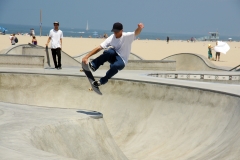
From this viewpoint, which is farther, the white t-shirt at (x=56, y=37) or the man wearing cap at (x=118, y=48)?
the white t-shirt at (x=56, y=37)

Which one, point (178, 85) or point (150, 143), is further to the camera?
point (178, 85)

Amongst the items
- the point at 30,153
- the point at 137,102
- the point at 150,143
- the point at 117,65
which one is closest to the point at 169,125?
the point at 150,143

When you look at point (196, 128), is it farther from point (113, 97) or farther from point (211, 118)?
point (113, 97)

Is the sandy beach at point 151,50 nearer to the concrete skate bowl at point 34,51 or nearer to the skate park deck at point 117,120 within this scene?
the concrete skate bowl at point 34,51

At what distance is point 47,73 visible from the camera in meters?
13.6

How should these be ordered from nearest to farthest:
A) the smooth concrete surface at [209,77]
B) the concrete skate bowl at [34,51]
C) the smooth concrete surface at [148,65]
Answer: the smooth concrete surface at [209,77], the smooth concrete surface at [148,65], the concrete skate bowl at [34,51]

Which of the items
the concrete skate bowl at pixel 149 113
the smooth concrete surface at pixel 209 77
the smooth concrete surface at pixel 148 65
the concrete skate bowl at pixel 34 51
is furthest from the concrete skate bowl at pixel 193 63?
the concrete skate bowl at pixel 149 113

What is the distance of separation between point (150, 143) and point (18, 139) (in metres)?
4.45

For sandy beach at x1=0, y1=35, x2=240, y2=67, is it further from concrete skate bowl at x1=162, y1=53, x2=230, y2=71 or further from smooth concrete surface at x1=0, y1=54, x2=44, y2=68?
smooth concrete surface at x1=0, y1=54, x2=44, y2=68

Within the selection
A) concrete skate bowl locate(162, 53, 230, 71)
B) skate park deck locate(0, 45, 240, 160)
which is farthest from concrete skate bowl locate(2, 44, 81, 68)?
skate park deck locate(0, 45, 240, 160)

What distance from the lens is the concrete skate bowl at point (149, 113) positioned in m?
8.27

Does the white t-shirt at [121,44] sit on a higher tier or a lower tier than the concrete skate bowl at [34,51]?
higher

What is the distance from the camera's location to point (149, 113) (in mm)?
11078

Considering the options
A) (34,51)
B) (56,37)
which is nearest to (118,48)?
(56,37)
